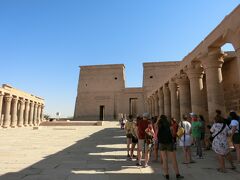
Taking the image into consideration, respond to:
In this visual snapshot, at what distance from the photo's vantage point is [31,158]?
684 centimetres

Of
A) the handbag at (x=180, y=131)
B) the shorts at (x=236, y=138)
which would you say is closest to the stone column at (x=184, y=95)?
the shorts at (x=236, y=138)

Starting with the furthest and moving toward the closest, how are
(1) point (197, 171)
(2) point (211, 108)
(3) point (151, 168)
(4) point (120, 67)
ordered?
(4) point (120, 67) → (2) point (211, 108) → (3) point (151, 168) → (1) point (197, 171)

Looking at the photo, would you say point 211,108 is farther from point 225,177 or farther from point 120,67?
point 120,67

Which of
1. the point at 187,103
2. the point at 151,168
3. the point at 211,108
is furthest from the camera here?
the point at 187,103

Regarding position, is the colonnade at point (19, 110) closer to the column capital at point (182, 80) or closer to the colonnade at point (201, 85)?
the column capital at point (182, 80)

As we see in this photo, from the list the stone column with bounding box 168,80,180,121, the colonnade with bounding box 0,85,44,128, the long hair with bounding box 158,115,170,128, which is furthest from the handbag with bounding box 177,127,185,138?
the colonnade with bounding box 0,85,44,128

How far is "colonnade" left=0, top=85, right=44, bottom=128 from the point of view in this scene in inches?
1049

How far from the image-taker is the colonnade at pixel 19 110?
87.4 feet

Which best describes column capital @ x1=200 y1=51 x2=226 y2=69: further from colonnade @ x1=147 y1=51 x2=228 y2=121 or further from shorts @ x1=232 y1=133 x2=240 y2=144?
shorts @ x1=232 y1=133 x2=240 y2=144

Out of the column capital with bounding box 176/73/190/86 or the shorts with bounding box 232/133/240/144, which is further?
the column capital with bounding box 176/73/190/86

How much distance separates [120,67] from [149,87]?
24.8 feet

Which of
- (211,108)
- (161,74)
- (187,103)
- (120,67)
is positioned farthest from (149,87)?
(211,108)

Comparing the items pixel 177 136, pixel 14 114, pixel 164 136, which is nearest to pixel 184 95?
pixel 177 136

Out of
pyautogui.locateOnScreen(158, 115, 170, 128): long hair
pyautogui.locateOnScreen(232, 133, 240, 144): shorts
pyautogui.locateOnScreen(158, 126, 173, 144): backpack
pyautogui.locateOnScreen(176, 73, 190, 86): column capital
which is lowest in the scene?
pyautogui.locateOnScreen(232, 133, 240, 144): shorts
